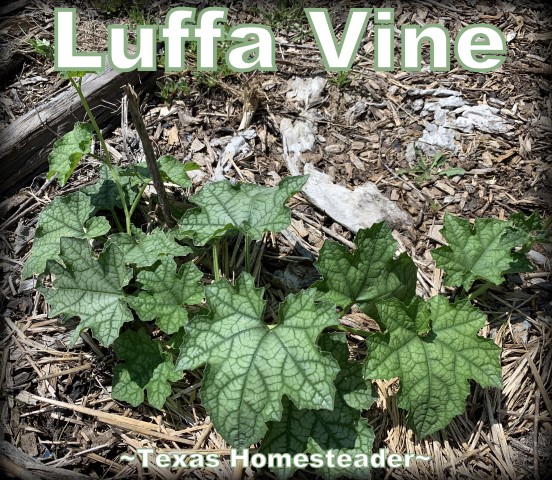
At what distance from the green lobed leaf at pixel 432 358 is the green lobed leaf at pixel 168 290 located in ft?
2.70

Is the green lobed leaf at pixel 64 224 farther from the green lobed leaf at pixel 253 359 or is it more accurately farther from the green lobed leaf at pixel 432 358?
the green lobed leaf at pixel 432 358

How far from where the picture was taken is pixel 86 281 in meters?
2.98

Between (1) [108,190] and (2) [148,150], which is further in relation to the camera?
(1) [108,190]

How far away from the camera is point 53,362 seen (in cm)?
320

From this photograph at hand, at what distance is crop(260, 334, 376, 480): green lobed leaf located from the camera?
272cm

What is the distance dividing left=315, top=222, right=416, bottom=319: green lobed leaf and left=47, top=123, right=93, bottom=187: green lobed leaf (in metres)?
1.27

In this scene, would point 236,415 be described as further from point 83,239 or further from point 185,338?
point 83,239

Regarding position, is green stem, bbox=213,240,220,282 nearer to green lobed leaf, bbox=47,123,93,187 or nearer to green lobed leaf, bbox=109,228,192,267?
green lobed leaf, bbox=109,228,192,267

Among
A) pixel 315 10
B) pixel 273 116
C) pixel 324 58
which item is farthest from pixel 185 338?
pixel 315 10

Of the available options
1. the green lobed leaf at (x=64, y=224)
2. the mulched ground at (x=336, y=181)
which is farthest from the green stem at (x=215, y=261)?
the green lobed leaf at (x=64, y=224)

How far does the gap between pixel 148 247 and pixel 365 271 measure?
3.33 ft

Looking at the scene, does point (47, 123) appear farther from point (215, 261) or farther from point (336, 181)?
point (336, 181)

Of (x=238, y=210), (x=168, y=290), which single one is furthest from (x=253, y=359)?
(x=238, y=210)

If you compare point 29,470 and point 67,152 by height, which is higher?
point 67,152
